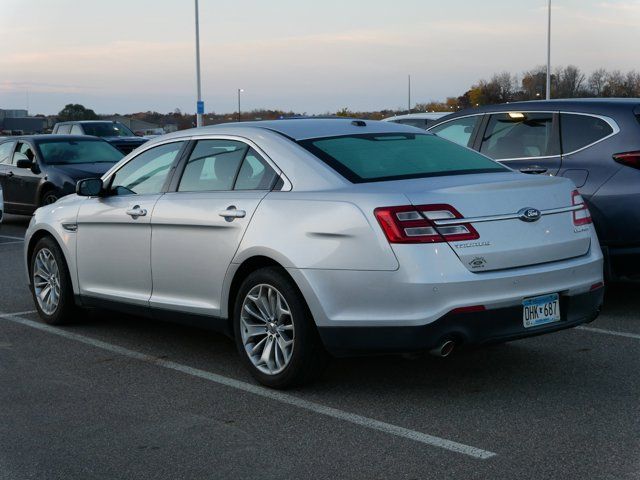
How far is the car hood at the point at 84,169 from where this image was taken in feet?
54.3

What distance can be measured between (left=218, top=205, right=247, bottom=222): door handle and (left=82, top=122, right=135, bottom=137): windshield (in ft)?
73.3

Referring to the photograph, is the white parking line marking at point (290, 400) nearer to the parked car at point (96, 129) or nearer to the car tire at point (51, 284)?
the car tire at point (51, 284)

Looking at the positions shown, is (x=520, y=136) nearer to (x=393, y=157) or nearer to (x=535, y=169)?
(x=535, y=169)

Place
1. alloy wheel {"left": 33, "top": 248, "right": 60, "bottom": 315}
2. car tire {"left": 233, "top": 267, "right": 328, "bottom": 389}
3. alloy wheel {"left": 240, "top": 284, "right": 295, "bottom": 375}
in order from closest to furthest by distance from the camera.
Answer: car tire {"left": 233, "top": 267, "right": 328, "bottom": 389} → alloy wheel {"left": 240, "top": 284, "right": 295, "bottom": 375} → alloy wheel {"left": 33, "top": 248, "right": 60, "bottom": 315}

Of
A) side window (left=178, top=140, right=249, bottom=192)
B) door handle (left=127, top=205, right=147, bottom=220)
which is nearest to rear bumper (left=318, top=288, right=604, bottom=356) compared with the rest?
side window (left=178, top=140, right=249, bottom=192)

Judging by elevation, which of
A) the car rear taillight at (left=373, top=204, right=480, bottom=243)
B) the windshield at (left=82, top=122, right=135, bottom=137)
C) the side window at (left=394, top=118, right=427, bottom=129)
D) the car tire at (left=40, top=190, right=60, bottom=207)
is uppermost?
the windshield at (left=82, top=122, right=135, bottom=137)

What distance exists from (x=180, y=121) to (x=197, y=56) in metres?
38.3

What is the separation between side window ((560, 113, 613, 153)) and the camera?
8.39 metres

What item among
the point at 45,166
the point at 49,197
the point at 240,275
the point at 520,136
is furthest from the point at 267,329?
the point at 45,166

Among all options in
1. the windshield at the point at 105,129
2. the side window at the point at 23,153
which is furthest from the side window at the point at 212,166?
the windshield at the point at 105,129

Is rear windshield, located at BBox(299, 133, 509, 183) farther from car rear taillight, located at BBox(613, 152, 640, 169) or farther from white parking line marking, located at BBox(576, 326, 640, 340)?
car rear taillight, located at BBox(613, 152, 640, 169)

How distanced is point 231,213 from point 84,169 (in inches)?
438

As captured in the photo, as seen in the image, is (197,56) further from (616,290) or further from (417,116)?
(616,290)

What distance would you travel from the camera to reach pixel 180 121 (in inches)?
3307
